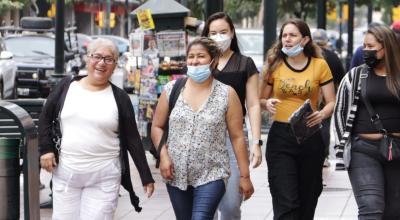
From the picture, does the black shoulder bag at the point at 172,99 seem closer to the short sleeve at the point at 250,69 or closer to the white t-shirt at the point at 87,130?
the white t-shirt at the point at 87,130

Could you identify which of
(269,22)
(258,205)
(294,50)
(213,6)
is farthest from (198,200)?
(269,22)

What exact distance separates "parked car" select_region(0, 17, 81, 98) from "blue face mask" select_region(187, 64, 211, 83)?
55.0 ft

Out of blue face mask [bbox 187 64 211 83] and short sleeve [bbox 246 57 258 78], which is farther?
short sleeve [bbox 246 57 258 78]

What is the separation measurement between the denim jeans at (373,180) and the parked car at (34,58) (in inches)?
648

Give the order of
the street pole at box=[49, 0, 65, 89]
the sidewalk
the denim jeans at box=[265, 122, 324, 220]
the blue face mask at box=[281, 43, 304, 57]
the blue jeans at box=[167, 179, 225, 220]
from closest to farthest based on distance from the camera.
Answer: the blue jeans at box=[167, 179, 225, 220] → the denim jeans at box=[265, 122, 324, 220] → the blue face mask at box=[281, 43, 304, 57] → the sidewalk → the street pole at box=[49, 0, 65, 89]

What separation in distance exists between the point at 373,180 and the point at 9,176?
7.92ft

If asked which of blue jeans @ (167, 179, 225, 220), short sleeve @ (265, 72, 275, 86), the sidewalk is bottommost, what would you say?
the sidewalk

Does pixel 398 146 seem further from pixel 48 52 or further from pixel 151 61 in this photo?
pixel 48 52

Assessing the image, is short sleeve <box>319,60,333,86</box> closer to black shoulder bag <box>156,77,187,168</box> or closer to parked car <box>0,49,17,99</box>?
black shoulder bag <box>156,77,187,168</box>

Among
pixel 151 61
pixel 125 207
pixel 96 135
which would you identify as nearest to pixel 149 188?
pixel 96 135

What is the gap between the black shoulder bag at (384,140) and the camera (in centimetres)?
735

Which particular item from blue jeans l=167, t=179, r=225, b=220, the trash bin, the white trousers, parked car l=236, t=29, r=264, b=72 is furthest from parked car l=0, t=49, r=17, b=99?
blue jeans l=167, t=179, r=225, b=220

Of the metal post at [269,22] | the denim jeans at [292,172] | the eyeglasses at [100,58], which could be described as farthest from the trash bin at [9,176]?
the metal post at [269,22]

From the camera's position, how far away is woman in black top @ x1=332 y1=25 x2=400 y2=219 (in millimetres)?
7359
